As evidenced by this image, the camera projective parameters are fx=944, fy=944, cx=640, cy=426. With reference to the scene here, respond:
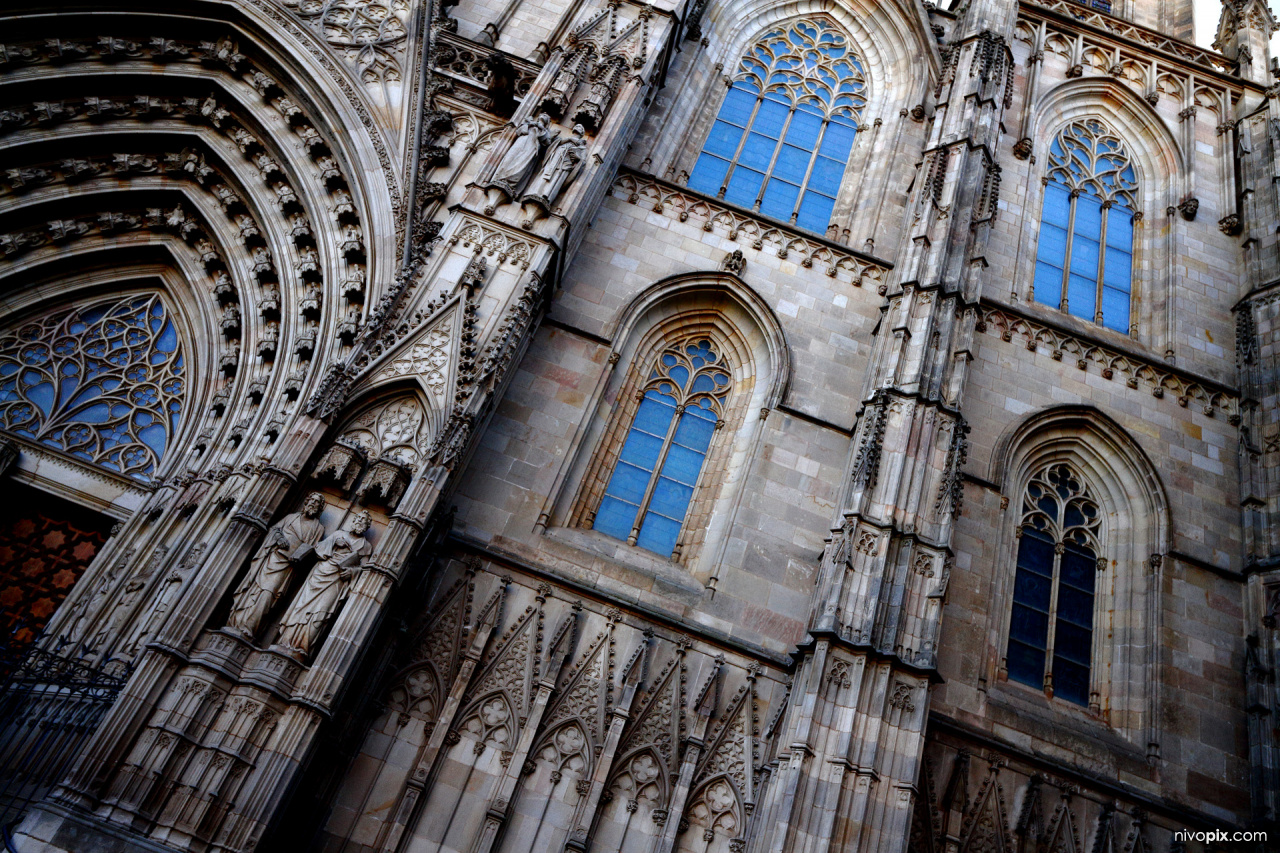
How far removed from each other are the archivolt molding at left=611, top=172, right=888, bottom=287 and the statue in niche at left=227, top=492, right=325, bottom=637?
6697 mm

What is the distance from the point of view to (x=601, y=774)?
8977mm

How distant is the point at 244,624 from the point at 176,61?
809 centimetres

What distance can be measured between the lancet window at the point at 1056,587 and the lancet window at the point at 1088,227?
330 cm

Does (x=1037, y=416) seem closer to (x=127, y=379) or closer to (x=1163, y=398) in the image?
(x=1163, y=398)

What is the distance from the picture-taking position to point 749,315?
40.8ft

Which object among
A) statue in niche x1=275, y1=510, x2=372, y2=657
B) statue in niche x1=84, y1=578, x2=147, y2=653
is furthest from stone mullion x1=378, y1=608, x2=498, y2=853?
statue in niche x1=84, y1=578, x2=147, y2=653

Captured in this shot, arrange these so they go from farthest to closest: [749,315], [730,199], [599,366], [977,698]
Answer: [730,199]
[749,315]
[599,366]
[977,698]

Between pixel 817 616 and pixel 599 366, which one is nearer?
pixel 817 616

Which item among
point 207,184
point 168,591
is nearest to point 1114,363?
point 168,591

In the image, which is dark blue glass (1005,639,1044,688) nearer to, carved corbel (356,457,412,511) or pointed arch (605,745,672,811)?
pointed arch (605,745,672,811)

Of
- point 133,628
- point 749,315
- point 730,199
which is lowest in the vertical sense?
point 133,628

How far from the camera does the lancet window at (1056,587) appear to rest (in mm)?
11233

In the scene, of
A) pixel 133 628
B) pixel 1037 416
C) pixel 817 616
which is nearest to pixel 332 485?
pixel 133 628

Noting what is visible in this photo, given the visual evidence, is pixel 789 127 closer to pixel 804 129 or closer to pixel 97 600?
pixel 804 129
